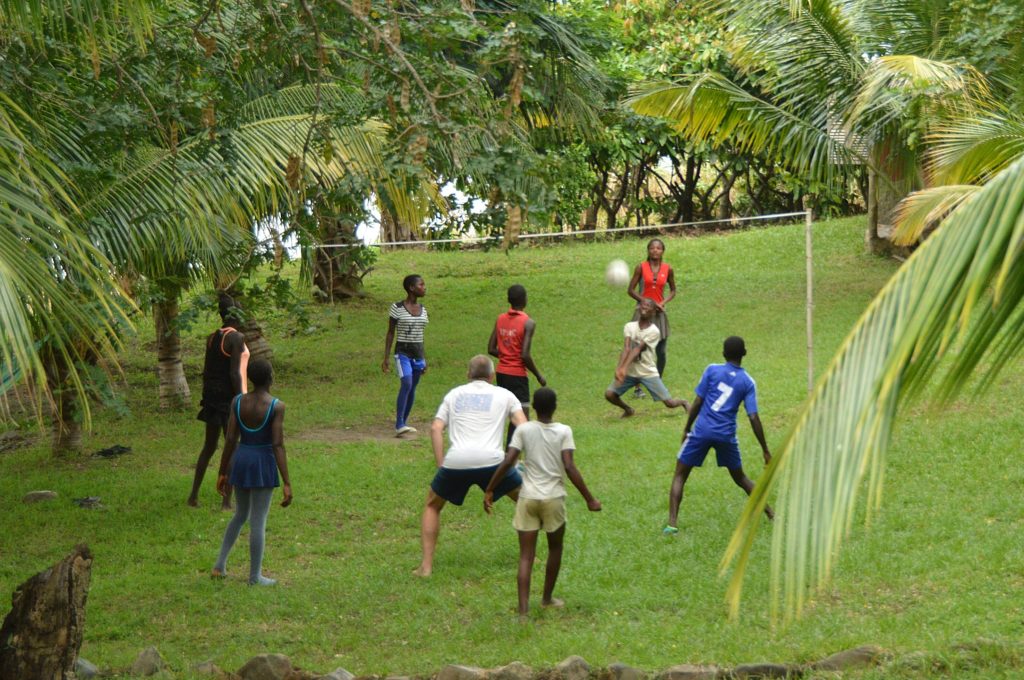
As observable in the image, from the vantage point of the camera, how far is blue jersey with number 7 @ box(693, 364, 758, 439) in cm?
850

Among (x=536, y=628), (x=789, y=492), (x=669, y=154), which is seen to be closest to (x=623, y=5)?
(x=669, y=154)

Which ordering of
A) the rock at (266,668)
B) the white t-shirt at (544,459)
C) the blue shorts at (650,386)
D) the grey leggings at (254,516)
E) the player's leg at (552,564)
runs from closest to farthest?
the rock at (266,668) < the white t-shirt at (544,459) < the player's leg at (552,564) < the grey leggings at (254,516) < the blue shorts at (650,386)

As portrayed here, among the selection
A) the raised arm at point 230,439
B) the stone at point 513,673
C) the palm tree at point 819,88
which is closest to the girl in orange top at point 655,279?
the palm tree at point 819,88

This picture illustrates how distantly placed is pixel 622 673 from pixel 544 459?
1.46m

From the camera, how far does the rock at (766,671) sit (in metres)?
6.17

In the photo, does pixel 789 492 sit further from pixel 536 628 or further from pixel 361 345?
pixel 361 345

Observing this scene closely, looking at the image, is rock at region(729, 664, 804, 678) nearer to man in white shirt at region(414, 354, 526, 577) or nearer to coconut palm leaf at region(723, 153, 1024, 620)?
man in white shirt at region(414, 354, 526, 577)

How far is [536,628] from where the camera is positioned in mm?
7223

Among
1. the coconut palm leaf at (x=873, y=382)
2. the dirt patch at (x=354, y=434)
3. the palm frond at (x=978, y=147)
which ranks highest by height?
the palm frond at (x=978, y=147)

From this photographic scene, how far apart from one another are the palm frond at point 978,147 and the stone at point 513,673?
221 inches

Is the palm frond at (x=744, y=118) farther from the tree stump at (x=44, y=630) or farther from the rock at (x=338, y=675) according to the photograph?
the tree stump at (x=44, y=630)

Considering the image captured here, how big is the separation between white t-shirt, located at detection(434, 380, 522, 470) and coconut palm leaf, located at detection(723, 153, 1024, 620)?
5271 millimetres

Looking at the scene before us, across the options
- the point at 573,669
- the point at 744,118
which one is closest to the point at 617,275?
the point at 744,118

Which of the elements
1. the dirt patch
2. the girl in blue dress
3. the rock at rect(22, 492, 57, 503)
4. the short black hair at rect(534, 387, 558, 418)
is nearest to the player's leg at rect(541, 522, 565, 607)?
the short black hair at rect(534, 387, 558, 418)
